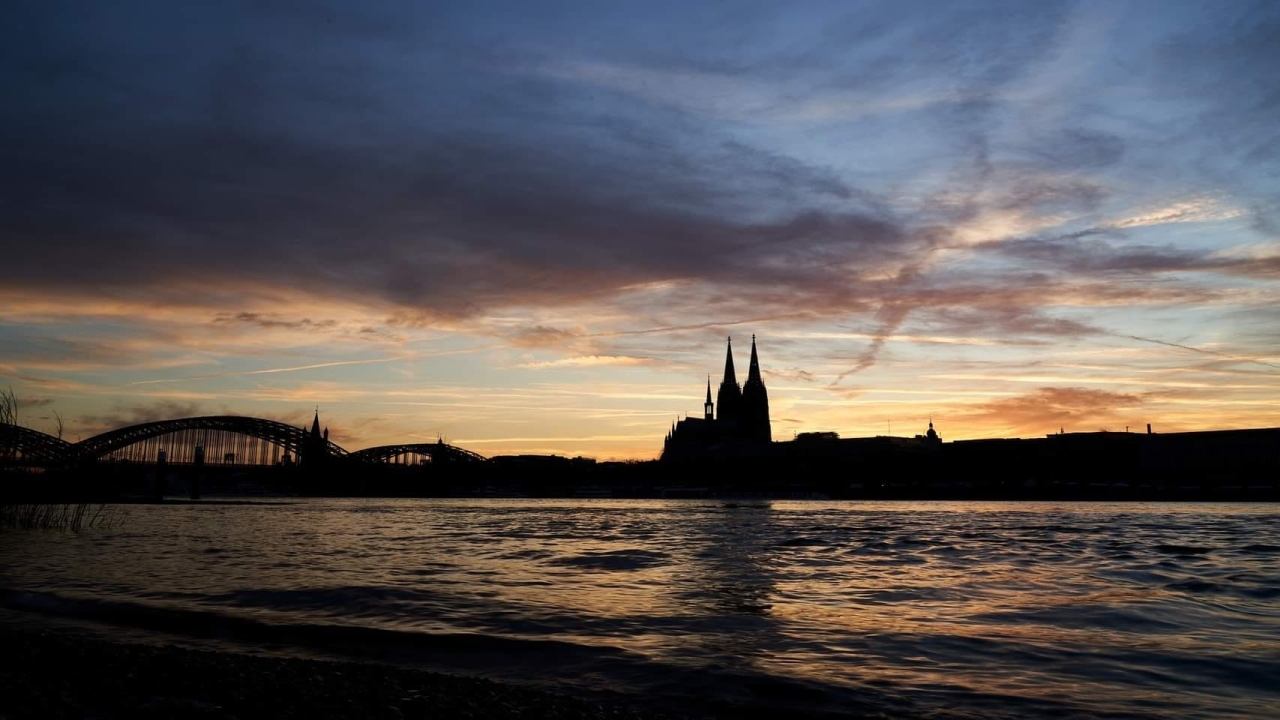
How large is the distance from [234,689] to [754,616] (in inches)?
437

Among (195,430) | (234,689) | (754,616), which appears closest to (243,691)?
(234,689)

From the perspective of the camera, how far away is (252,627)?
15.6m

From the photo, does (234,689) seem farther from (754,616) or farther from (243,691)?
(754,616)

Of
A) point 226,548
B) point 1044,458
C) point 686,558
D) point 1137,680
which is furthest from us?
point 1044,458

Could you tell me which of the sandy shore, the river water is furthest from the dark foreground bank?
the river water

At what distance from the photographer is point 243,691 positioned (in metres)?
9.34

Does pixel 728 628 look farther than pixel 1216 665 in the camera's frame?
Yes

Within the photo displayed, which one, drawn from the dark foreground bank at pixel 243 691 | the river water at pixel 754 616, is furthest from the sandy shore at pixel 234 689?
the river water at pixel 754 616

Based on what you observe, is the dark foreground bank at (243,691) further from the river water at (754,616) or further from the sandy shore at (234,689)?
the river water at (754,616)

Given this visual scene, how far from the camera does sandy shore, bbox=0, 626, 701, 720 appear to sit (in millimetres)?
8539

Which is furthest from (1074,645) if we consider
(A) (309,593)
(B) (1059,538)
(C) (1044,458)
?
(C) (1044,458)

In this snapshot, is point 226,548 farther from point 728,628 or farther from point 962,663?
point 962,663

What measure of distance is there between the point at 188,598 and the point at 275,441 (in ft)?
633

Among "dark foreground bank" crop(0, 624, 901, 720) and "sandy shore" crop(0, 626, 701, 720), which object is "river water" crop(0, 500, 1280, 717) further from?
"sandy shore" crop(0, 626, 701, 720)
